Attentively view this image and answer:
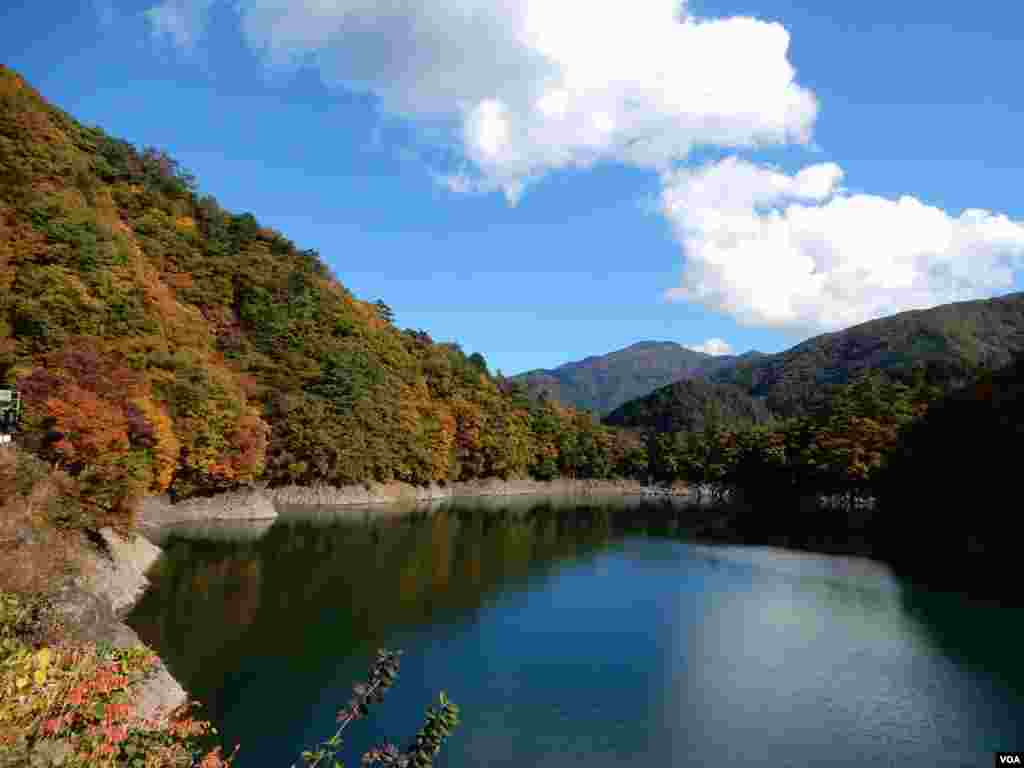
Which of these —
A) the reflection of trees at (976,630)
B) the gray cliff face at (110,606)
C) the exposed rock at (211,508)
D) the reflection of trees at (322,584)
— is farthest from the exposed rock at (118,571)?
the reflection of trees at (976,630)

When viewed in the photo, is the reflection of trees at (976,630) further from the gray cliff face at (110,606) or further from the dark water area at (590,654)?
the gray cliff face at (110,606)

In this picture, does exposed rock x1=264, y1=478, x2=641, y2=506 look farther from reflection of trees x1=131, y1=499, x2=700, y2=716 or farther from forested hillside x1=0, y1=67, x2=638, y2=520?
reflection of trees x1=131, y1=499, x2=700, y2=716

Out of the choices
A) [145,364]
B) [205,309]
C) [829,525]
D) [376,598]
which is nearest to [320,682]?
[376,598]

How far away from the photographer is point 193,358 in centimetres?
5075

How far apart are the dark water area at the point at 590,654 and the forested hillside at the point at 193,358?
7403mm

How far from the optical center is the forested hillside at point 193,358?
114 ft

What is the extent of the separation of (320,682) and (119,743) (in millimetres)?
15067

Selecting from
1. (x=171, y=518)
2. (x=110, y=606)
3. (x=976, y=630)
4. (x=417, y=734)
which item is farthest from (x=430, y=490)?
(x=417, y=734)

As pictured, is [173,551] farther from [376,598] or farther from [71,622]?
[71,622]

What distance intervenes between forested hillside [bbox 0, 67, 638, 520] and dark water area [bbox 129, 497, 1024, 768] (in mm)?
7403

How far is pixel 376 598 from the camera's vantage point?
3142 centimetres

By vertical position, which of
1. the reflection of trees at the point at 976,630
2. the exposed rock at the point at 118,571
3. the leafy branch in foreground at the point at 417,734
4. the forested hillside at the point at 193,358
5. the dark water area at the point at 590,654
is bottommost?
the dark water area at the point at 590,654

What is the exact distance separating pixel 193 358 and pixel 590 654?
3811 centimetres

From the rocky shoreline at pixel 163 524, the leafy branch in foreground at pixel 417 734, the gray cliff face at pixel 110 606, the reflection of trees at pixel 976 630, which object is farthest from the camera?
the reflection of trees at pixel 976 630
